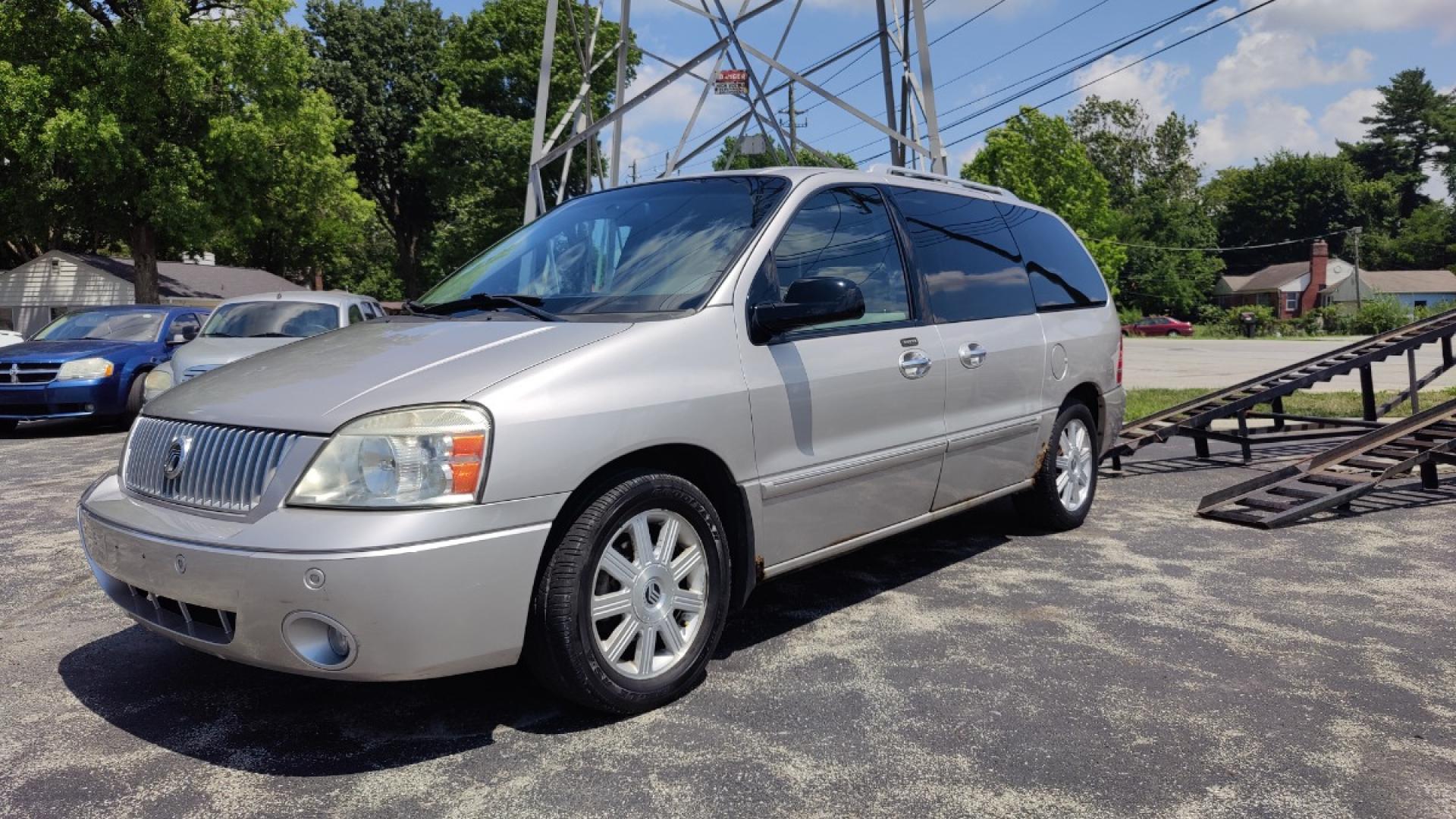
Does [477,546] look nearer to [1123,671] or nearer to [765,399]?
[765,399]

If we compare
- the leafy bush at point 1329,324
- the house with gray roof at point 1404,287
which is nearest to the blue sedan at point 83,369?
the leafy bush at point 1329,324

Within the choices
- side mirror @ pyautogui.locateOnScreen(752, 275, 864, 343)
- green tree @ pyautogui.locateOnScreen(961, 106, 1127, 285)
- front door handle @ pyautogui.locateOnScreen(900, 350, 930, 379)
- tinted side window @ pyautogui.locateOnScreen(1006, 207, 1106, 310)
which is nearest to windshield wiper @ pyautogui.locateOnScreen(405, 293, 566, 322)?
side mirror @ pyautogui.locateOnScreen(752, 275, 864, 343)

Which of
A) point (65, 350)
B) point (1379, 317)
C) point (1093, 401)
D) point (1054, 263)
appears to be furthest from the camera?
point (1379, 317)

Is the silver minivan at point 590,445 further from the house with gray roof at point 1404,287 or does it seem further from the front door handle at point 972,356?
the house with gray roof at point 1404,287

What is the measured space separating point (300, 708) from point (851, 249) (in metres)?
2.69

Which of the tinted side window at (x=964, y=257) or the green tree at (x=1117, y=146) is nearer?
the tinted side window at (x=964, y=257)

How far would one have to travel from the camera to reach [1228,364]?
2631 centimetres

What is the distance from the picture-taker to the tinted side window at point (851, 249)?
400 cm

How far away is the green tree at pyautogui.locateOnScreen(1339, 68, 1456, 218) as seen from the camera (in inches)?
3839

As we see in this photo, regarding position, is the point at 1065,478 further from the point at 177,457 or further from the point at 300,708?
the point at 177,457

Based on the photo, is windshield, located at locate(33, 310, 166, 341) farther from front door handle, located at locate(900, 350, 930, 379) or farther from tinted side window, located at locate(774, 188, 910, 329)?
front door handle, located at locate(900, 350, 930, 379)

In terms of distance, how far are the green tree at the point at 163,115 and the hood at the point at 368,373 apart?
27129 mm

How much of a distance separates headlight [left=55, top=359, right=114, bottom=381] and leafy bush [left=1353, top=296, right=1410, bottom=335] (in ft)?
181

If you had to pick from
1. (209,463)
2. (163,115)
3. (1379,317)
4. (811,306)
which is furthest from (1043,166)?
(209,463)
